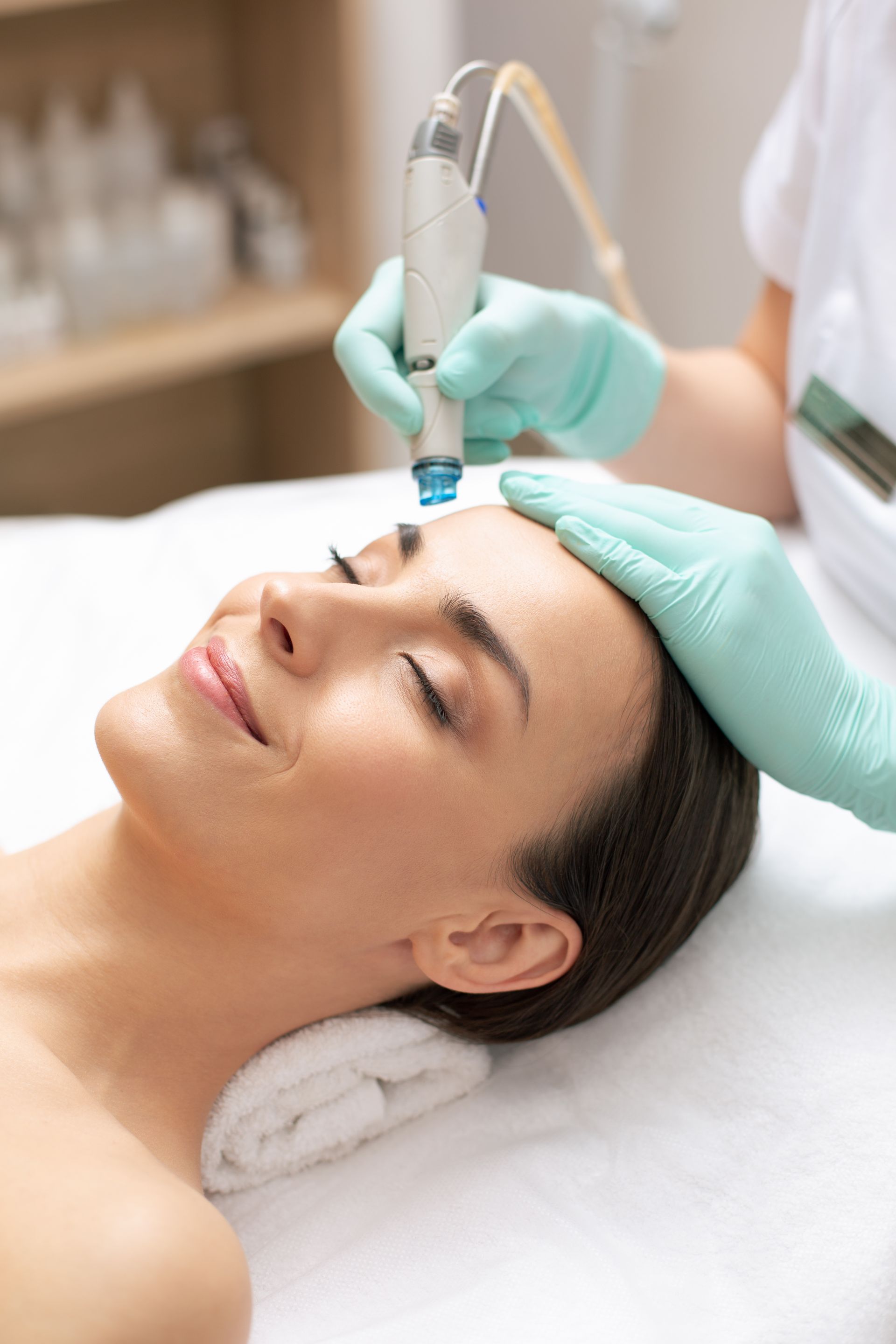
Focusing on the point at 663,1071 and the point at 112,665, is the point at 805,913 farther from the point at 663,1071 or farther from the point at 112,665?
the point at 112,665

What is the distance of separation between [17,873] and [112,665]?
38cm

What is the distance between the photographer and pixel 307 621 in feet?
3.02

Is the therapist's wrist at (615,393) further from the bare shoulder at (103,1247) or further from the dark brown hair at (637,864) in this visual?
the bare shoulder at (103,1247)

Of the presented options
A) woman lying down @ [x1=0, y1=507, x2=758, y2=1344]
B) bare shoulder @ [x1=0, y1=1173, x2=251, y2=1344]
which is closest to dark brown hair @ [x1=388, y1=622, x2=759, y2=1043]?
woman lying down @ [x1=0, y1=507, x2=758, y2=1344]

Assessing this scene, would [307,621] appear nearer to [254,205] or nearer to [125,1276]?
[125,1276]

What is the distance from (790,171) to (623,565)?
663mm

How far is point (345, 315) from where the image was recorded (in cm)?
209

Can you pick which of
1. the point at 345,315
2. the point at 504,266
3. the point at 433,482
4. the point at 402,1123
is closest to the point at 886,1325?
the point at 402,1123

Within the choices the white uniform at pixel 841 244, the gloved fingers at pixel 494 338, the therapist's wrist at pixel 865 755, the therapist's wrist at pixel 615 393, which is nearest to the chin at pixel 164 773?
the gloved fingers at pixel 494 338

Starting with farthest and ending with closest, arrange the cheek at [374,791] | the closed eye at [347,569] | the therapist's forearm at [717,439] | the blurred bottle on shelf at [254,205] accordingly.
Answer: the blurred bottle on shelf at [254,205]
the therapist's forearm at [717,439]
the closed eye at [347,569]
the cheek at [374,791]

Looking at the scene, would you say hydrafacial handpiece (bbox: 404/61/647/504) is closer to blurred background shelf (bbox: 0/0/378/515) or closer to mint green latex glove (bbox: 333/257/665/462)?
mint green latex glove (bbox: 333/257/665/462)

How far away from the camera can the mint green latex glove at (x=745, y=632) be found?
97 centimetres

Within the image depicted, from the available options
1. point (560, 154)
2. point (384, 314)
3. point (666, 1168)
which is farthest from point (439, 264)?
point (666, 1168)

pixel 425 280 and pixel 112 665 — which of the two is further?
pixel 112 665
